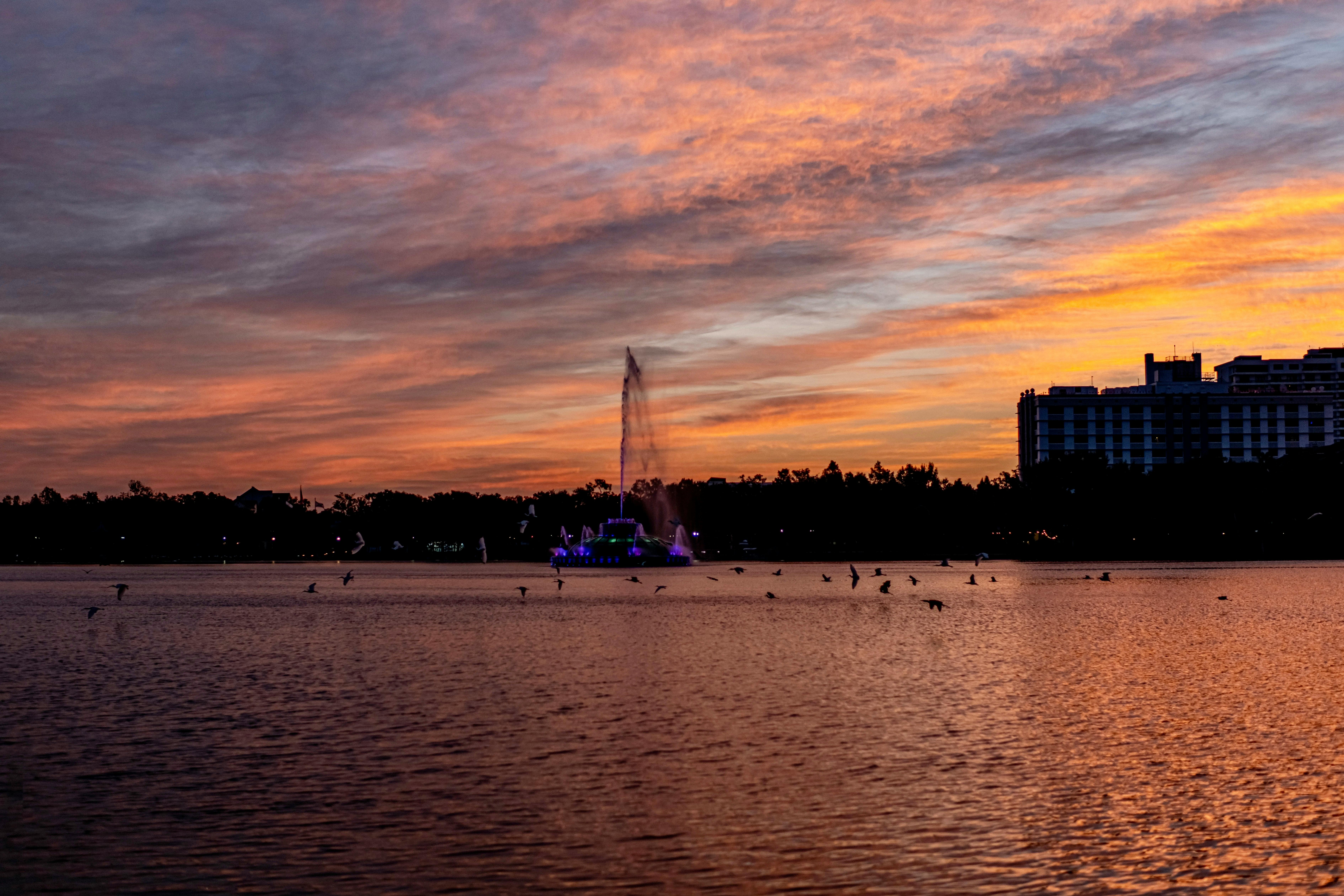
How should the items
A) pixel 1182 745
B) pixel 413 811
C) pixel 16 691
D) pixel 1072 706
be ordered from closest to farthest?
1. pixel 413 811
2. pixel 1182 745
3. pixel 1072 706
4. pixel 16 691

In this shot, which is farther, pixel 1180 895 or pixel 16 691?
pixel 16 691

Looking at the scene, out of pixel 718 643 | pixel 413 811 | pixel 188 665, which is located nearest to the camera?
pixel 413 811

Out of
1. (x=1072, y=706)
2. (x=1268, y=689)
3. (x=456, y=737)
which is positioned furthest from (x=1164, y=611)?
(x=456, y=737)

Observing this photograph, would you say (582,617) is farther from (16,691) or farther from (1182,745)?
(1182,745)

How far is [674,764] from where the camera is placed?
28.0m

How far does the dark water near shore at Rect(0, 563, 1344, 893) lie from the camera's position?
19.6m

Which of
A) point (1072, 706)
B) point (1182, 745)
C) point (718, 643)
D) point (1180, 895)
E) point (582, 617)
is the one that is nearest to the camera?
point (1180, 895)

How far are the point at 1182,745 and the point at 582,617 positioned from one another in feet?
178

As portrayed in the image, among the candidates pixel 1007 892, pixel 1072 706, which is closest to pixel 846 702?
pixel 1072 706

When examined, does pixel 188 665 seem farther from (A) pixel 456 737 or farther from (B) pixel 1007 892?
(B) pixel 1007 892

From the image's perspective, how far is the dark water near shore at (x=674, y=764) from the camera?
772 inches

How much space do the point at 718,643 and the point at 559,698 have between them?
22.0m

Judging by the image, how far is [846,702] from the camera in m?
38.2

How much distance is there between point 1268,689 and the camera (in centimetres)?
4144
